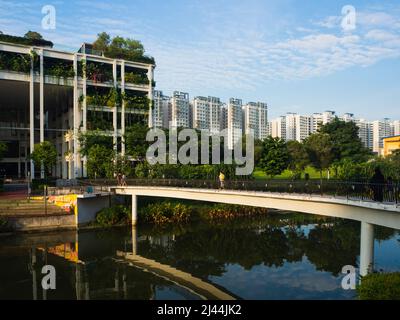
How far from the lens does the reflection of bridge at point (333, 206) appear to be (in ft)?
43.9

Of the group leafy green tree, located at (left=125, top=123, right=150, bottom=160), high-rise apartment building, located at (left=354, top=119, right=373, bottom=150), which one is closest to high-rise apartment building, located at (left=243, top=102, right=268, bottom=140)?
high-rise apartment building, located at (left=354, top=119, right=373, bottom=150)

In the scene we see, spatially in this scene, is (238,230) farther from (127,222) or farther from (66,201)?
(66,201)

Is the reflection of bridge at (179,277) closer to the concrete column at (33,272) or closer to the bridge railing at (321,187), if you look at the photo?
the concrete column at (33,272)

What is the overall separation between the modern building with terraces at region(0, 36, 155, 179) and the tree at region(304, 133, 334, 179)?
23631mm

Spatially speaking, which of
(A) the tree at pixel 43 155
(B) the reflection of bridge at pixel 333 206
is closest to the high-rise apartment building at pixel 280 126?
(A) the tree at pixel 43 155

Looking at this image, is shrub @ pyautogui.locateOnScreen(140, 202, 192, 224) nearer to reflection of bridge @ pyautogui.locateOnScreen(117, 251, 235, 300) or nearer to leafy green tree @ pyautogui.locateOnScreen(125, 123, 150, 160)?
leafy green tree @ pyautogui.locateOnScreen(125, 123, 150, 160)

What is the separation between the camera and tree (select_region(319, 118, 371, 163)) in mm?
48562

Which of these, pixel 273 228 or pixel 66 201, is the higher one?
pixel 66 201

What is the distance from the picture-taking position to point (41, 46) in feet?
144

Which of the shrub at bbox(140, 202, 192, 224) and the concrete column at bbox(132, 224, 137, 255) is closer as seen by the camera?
the concrete column at bbox(132, 224, 137, 255)

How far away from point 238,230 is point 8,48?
113ft

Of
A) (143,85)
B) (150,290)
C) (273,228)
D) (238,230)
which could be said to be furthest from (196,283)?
(143,85)

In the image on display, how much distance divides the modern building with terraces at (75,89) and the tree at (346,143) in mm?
27304

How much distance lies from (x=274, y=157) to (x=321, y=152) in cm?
915
